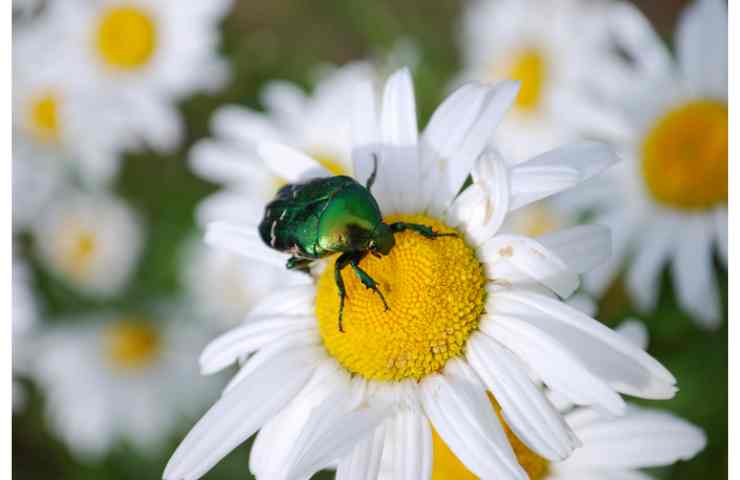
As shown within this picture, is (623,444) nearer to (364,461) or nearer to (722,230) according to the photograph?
(364,461)

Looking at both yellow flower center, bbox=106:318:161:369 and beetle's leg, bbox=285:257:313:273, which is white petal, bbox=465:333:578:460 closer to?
beetle's leg, bbox=285:257:313:273

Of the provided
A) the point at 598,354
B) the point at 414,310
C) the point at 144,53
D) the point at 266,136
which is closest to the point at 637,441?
the point at 598,354

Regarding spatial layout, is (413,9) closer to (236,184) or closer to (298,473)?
(236,184)

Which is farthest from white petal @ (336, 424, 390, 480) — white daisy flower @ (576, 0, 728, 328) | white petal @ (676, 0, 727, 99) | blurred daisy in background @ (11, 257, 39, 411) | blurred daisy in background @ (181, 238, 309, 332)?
blurred daisy in background @ (11, 257, 39, 411)

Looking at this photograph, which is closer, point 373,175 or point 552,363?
point 552,363

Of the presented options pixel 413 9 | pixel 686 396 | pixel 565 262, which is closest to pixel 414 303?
pixel 565 262
